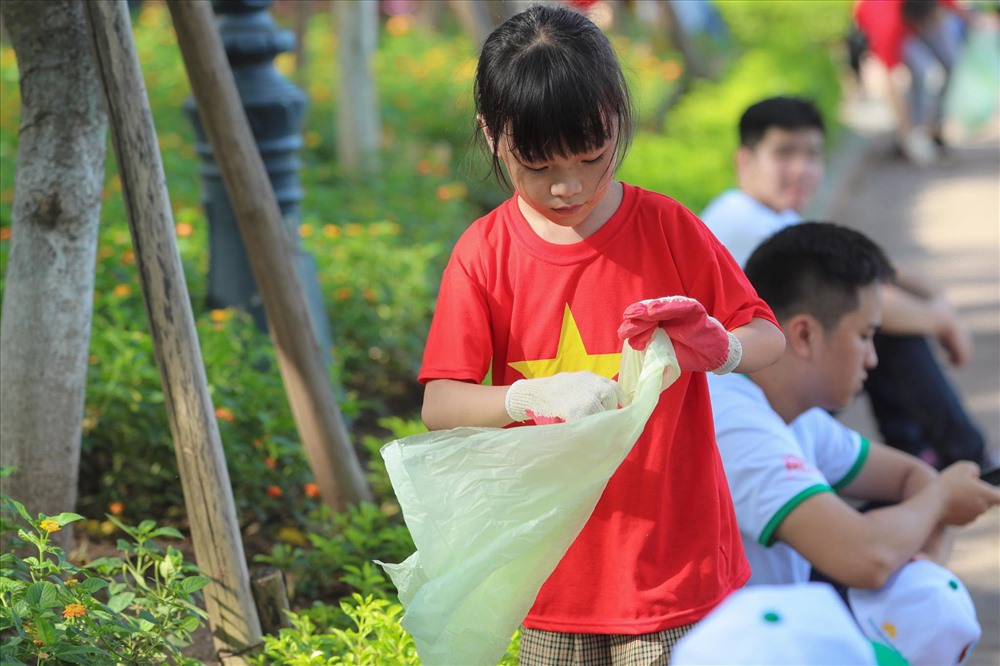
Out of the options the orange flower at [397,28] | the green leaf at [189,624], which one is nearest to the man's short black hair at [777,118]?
the green leaf at [189,624]

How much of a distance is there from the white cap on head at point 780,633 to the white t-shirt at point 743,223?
2725 mm

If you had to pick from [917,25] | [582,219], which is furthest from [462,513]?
[917,25]

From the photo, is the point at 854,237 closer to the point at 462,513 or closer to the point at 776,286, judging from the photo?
the point at 776,286

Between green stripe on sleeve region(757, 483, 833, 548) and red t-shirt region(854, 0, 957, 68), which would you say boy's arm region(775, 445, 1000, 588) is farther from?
red t-shirt region(854, 0, 957, 68)

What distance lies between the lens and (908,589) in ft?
9.07

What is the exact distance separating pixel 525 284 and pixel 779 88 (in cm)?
801

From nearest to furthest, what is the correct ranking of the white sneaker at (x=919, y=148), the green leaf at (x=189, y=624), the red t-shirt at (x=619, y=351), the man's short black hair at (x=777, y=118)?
the red t-shirt at (x=619, y=351) → the green leaf at (x=189, y=624) → the man's short black hair at (x=777, y=118) → the white sneaker at (x=919, y=148)

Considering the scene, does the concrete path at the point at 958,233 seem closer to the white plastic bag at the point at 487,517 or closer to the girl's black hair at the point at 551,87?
the white plastic bag at the point at 487,517

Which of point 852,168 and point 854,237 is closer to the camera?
point 854,237

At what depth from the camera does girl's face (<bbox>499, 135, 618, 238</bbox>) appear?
1.89m

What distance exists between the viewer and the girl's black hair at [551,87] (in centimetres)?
184

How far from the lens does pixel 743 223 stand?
14.0 feet

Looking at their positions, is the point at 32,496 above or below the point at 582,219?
below

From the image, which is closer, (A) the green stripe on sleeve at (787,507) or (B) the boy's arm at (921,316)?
(A) the green stripe on sleeve at (787,507)
